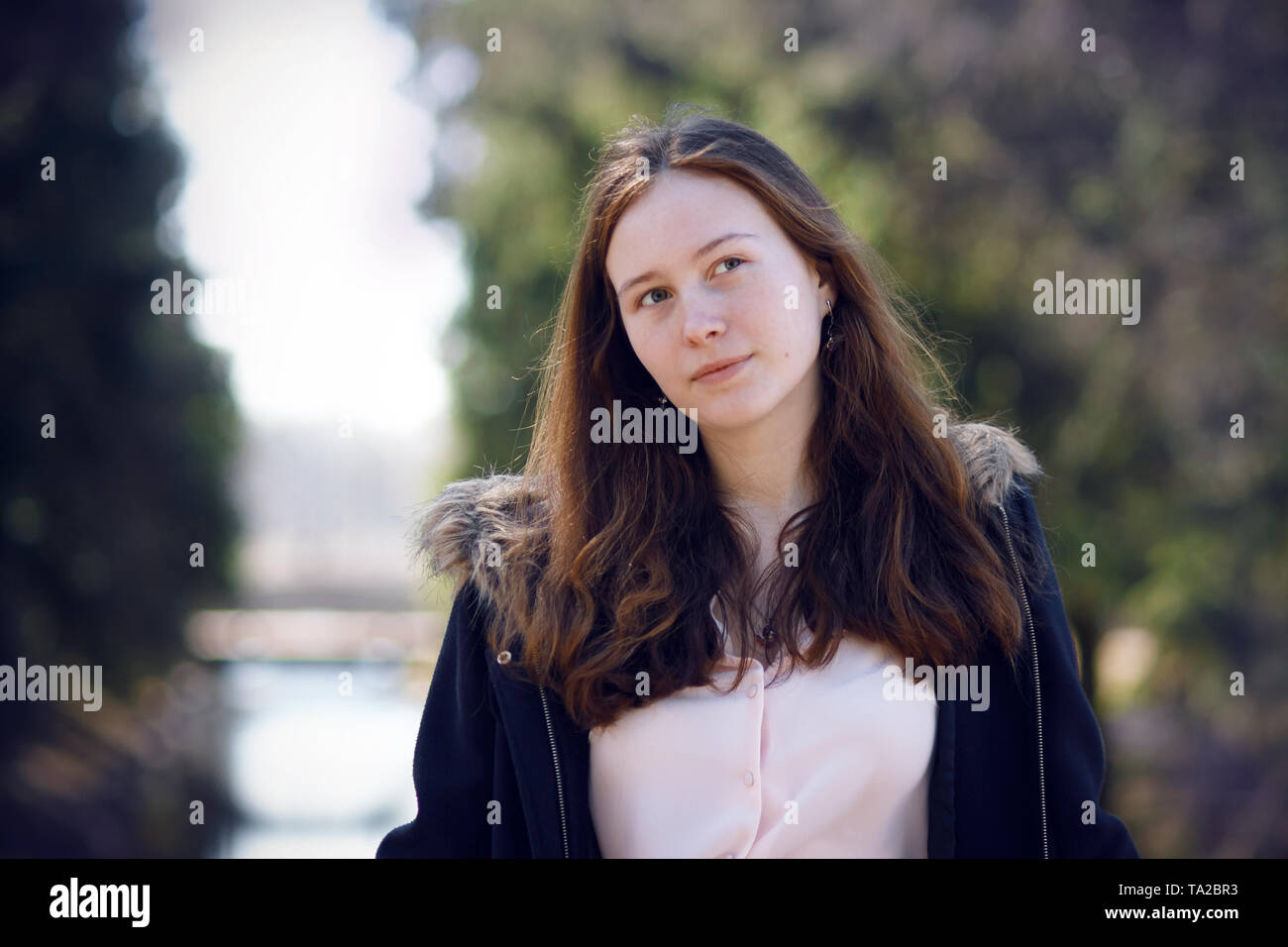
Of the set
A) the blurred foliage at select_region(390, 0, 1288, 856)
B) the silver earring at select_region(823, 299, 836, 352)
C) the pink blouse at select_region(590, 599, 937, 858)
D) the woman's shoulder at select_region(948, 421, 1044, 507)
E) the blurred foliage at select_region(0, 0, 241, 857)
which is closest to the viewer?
the pink blouse at select_region(590, 599, 937, 858)

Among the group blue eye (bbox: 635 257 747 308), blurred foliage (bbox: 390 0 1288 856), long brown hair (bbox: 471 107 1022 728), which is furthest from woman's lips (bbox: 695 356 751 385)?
blurred foliage (bbox: 390 0 1288 856)

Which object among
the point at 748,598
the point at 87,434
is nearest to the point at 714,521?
the point at 748,598

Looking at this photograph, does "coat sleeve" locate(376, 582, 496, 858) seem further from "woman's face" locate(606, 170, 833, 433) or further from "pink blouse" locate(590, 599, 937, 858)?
"woman's face" locate(606, 170, 833, 433)

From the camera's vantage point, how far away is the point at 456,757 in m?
2.54

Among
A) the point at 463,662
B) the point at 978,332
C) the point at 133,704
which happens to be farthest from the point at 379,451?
the point at 463,662

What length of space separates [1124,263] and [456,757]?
8587 mm

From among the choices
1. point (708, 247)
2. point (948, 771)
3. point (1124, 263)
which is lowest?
point (948, 771)

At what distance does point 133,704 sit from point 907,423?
15807 millimetres

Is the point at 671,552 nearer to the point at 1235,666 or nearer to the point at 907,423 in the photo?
the point at 907,423

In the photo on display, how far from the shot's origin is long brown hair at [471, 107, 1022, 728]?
2473 mm

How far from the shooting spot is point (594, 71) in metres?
14.0

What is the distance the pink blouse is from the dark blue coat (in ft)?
0.23

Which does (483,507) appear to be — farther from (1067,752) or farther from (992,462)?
(1067,752)

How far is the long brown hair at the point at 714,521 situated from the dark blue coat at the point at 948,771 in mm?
74
